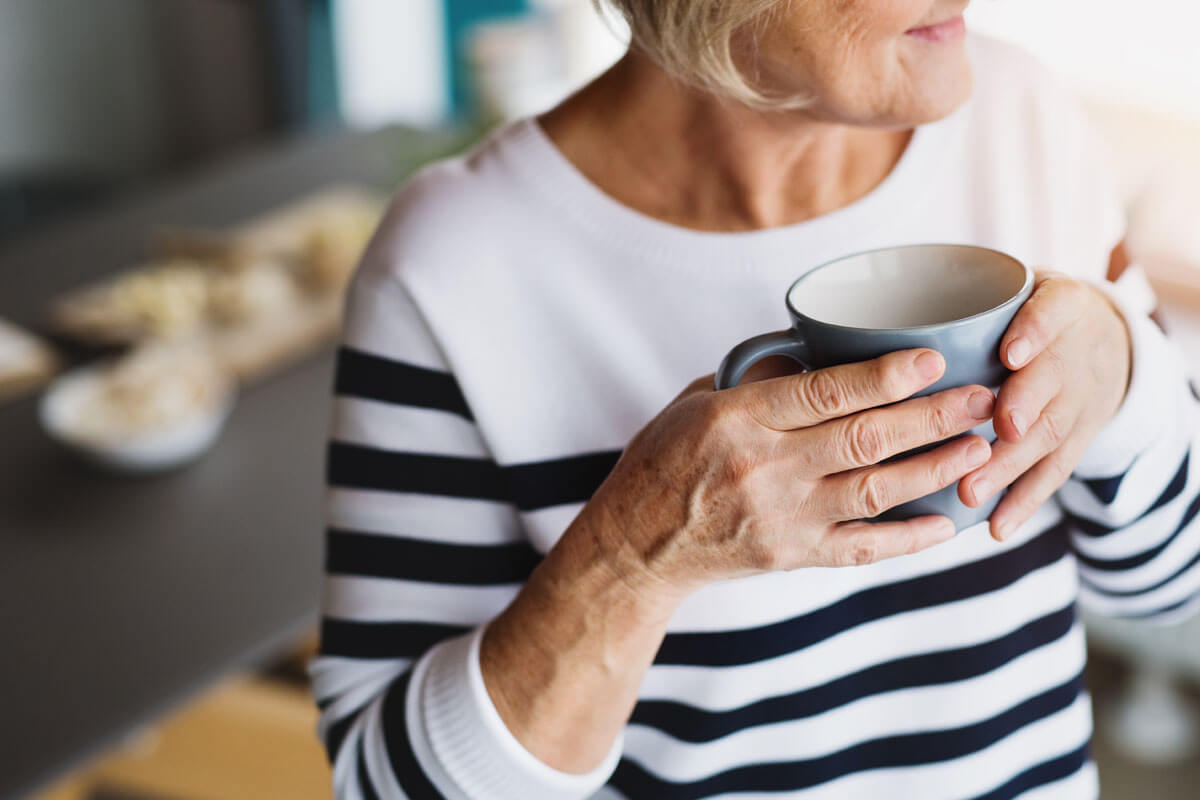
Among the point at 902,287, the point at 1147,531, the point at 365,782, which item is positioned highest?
A: the point at 902,287

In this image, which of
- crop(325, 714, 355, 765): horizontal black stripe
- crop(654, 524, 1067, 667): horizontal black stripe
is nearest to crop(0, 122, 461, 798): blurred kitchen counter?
crop(325, 714, 355, 765): horizontal black stripe

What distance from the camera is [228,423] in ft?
5.16

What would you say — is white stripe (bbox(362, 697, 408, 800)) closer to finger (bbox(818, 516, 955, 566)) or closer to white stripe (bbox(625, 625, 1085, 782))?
white stripe (bbox(625, 625, 1085, 782))

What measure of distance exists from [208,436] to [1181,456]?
116 cm

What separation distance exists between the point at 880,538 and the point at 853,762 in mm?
265

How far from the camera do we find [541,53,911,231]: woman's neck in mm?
759

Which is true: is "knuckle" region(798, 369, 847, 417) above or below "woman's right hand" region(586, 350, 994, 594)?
above

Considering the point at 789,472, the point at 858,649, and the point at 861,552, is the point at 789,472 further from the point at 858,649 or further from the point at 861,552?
the point at 858,649

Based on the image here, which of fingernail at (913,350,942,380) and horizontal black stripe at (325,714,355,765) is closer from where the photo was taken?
fingernail at (913,350,942,380)

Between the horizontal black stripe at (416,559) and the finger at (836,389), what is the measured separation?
26cm

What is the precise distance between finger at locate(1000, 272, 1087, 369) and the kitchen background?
0.82 feet

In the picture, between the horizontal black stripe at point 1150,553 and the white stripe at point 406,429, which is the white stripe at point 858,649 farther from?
the white stripe at point 406,429

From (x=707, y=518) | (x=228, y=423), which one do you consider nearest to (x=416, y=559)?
(x=707, y=518)

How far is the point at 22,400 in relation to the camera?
162cm
